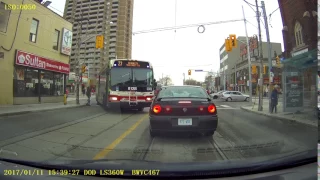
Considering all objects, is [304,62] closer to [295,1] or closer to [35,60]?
[295,1]

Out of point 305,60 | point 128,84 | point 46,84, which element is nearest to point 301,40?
point 305,60

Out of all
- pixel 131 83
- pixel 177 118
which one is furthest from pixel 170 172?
pixel 131 83

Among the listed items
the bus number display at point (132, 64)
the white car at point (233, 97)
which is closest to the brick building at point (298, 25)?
the bus number display at point (132, 64)

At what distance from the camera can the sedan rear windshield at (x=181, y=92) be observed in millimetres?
6820

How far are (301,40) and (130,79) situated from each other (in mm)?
11858

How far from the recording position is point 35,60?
20.0m

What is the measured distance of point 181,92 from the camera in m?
7.00

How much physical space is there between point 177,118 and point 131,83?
834 centimetres

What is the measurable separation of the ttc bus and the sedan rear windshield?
692 cm

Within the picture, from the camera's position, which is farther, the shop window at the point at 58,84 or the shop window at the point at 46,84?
the shop window at the point at 58,84

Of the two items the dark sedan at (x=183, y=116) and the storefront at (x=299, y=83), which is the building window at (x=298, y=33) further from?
the dark sedan at (x=183, y=116)

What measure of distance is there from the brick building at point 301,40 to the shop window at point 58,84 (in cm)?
1905

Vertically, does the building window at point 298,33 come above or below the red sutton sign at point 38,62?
above

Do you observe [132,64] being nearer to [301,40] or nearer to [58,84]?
[301,40]
